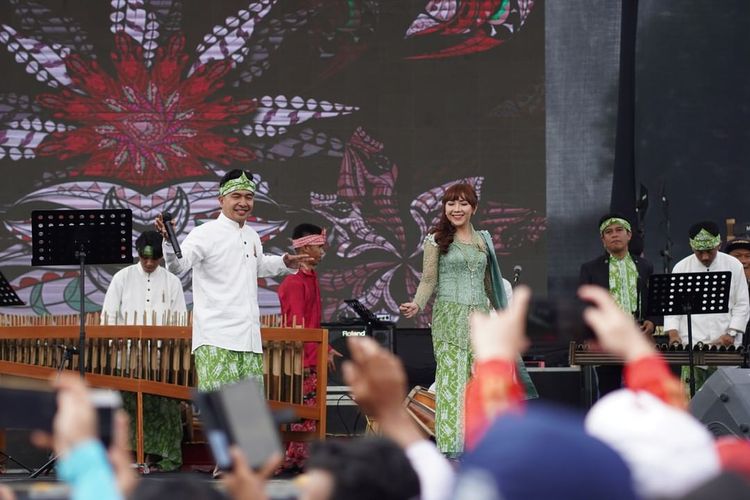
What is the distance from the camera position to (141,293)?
1004 centimetres

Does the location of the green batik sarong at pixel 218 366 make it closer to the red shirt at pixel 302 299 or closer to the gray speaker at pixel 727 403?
the red shirt at pixel 302 299

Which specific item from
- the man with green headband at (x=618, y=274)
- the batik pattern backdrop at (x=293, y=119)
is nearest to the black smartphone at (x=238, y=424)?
the man with green headband at (x=618, y=274)

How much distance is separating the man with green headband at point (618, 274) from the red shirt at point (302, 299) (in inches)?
79.9

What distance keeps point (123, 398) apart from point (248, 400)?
6934 mm

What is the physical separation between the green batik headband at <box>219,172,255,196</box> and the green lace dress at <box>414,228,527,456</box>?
1141 millimetres

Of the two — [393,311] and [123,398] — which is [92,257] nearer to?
[123,398]

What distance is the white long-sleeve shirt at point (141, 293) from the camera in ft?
32.8

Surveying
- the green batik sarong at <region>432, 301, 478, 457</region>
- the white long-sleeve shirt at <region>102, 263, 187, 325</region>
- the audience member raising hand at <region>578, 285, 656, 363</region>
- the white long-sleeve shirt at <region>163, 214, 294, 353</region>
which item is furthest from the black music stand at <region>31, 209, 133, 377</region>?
the audience member raising hand at <region>578, 285, 656, 363</region>

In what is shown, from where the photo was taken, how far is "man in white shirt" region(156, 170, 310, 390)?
24.7 feet

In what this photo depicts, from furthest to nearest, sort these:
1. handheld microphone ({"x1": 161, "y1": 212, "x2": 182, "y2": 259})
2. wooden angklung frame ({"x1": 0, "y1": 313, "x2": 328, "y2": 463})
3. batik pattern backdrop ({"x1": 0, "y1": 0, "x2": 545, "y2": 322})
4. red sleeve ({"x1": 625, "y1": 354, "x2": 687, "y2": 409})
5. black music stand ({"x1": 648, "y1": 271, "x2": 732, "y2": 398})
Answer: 1. batik pattern backdrop ({"x1": 0, "y1": 0, "x2": 545, "y2": 322})
2. black music stand ({"x1": 648, "y1": 271, "x2": 732, "y2": 398})
3. wooden angklung frame ({"x1": 0, "y1": 313, "x2": 328, "y2": 463})
4. handheld microphone ({"x1": 161, "y1": 212, "x2": 182, "y2": 259})
5. red sleeve ({"x1": 625, "y1": 354, "x2": 687, "y2": 409})

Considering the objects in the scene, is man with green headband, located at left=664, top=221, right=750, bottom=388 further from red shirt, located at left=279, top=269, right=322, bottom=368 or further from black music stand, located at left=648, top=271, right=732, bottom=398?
red shirt, located at left=279, top=269, right=322, bottom=368

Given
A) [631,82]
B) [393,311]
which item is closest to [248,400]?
[393,311]

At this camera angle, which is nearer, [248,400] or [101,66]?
[248,400]

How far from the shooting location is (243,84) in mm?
11812
